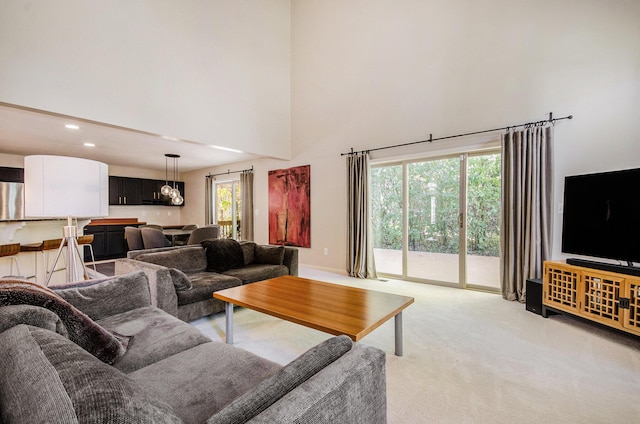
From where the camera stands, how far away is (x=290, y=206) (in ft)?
19.3

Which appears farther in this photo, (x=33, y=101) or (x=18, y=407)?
(x=33, y=101)

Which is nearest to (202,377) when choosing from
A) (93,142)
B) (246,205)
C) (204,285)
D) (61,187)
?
(61,187)

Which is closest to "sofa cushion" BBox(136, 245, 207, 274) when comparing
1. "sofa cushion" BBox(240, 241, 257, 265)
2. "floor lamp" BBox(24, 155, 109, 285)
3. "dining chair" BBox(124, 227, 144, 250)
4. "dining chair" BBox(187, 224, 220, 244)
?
"sofa cushion" BBox(240, 241, 257, 265)

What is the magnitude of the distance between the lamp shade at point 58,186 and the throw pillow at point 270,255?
2.15m

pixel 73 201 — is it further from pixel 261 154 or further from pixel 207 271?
pixel 261 154

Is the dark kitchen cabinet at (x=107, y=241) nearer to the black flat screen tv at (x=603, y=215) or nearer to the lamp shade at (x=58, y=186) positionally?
the lamp shade at (x=58, y=186)

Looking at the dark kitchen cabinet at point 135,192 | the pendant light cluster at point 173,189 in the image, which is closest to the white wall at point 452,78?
the pendant light cluster at point 173,189

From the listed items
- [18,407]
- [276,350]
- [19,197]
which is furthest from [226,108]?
[18,407]

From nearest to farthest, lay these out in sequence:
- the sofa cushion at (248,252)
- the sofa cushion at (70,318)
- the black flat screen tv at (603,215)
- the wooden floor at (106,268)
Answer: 1. the sofa cushion at (70,318)
2. the black flat screen tv at (603,215)
3. the sofa cushion at (248,252)
4. the wooden floor at (106,268)

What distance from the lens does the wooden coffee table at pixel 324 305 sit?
1.79 metres

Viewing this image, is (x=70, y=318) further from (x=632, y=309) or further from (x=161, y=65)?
(x=632, y=309)

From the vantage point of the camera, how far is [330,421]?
2.45 ft

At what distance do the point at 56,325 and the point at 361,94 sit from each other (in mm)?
4847

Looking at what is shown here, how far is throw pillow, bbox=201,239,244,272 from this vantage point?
3.52m
